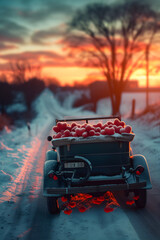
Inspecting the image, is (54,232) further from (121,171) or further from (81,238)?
(121,171)

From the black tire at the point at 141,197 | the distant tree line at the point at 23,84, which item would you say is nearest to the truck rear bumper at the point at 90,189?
the black tire at the point at 141,197

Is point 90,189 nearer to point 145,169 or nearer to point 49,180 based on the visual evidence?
point 49,180

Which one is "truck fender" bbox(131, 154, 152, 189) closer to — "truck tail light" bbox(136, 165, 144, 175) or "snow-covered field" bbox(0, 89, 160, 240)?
"truck tail light" bbox(136, 165, 144, 175)

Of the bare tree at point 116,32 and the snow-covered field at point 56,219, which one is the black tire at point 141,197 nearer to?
the snow-covered field at point 56,219

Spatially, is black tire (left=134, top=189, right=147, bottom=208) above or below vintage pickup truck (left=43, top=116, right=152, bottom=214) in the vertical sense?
below

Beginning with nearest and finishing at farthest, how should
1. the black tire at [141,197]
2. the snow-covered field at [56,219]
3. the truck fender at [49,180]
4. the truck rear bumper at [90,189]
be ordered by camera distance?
the snow-covered field at [56,219] → the truck rear bumper at [90,189] → the truck fender at [49,180] → the black tire at [141,197]

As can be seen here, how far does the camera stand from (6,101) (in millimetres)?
34031

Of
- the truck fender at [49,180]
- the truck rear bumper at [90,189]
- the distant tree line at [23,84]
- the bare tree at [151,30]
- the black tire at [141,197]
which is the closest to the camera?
the truck rear bumper at [90,189]

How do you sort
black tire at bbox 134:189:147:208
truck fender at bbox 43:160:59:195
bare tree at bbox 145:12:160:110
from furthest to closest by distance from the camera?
bare tree at bbox 145:12:160:110
black tire at bbox 134:189:147:208
truck fender at bbox 43:160:59:195

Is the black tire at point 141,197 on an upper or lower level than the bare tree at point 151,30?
lower

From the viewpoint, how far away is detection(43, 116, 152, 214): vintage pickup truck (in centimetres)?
438

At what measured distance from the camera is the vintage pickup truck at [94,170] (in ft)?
14.4

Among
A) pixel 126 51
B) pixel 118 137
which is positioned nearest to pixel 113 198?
pixel 118 137

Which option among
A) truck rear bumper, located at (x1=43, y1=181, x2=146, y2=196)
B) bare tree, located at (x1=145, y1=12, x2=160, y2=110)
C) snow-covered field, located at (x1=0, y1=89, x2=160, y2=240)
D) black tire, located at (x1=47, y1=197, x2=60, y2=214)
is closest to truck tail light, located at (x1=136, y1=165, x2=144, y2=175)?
truck rear bumper, located at (x1=43, y1=181, x2=146, y2=196)
